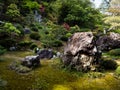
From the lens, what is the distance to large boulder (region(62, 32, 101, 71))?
49.0 ft

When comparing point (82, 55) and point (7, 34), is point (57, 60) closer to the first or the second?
point (82, 55)

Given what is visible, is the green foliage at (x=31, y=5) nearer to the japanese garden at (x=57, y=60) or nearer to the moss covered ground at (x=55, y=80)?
the japanese garden at (x=57, y=60)

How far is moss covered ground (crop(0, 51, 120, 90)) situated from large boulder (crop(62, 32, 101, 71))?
0.71 metres

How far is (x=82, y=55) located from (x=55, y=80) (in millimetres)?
3117

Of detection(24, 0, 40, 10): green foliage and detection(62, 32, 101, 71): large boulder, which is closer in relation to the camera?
detection(62, 32, 101, 71): large boulder

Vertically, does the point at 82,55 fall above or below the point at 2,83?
above

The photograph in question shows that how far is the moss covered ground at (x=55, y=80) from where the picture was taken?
1197 centimetres

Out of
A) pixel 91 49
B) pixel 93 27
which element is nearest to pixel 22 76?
pixel 91 49

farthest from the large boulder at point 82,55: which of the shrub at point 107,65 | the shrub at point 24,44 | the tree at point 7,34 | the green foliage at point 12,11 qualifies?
the green foliage at point 12,11

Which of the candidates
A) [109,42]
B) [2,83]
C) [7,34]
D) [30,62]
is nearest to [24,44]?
[7,34]

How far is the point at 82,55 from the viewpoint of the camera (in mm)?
15180

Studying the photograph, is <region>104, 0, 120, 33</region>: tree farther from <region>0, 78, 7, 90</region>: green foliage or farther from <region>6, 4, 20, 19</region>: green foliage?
<region>0, 78, 7, 90</region>: green foliage

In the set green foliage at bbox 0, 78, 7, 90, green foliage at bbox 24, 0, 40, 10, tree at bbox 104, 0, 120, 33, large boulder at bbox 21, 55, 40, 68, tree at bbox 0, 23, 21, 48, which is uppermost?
green foliage at bbox 24, 0, 40, 10

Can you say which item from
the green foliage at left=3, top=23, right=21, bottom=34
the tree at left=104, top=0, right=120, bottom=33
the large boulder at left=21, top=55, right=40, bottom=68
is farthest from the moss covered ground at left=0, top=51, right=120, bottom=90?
the tree at left=104, top=0, right=120, bottom=33
